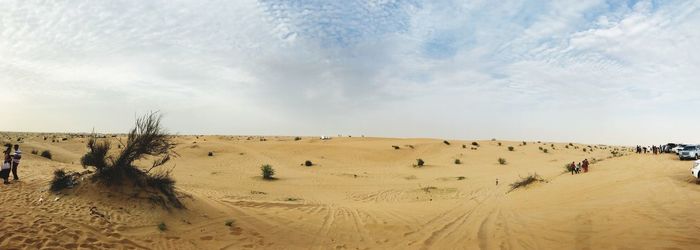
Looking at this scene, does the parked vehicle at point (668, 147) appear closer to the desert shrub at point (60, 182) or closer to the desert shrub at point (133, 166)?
the desert shrub at point (133, 166)

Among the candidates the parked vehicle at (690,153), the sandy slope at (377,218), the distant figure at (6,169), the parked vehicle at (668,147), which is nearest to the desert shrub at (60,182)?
the sandy slope at (377,218)

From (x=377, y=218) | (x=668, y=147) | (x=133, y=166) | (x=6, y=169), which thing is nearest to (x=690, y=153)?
(x=668, y=147)

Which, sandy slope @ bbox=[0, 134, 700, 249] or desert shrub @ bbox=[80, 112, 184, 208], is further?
desert shrub @ bbox=[80, 112, 184, 208]

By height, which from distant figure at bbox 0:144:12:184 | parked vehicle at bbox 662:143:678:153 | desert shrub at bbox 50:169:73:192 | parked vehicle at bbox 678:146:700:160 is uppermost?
parked vehicle at bbox 662:143:678:153

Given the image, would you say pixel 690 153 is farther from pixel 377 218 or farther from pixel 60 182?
pixel 60 182

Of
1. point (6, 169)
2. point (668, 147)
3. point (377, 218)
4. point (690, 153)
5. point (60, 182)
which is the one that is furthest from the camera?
point (668, 147)

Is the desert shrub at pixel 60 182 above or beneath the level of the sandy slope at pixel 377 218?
above

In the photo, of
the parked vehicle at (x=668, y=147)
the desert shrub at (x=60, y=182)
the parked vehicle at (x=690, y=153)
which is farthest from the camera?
the parked vehicle at (x=668, y=147)

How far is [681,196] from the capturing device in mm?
13266

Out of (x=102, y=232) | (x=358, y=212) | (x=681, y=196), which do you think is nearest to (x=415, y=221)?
(x=358, y=212)

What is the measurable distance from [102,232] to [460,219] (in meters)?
11.0

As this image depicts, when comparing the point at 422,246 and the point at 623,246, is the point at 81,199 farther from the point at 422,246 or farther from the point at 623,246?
the point at 623,246

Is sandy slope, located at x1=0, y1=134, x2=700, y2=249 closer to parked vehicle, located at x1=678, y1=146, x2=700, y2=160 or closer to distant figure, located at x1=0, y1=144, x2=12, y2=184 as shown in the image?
distant figure, located at x1=0, y1=144, x2=12, y2=184

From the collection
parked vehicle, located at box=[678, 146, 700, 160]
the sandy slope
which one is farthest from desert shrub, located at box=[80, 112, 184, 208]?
parked vehicle, located at box=[678, 146, 700, 160]
